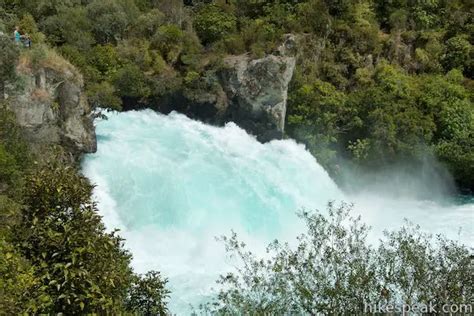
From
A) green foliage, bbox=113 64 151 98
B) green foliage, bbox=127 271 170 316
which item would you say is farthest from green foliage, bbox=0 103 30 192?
green foliage, bbox=113 64 151 98

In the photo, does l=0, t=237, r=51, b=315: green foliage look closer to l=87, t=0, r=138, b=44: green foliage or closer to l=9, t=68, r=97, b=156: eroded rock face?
l=9, t=68, r=97, b=156: eroded rock face

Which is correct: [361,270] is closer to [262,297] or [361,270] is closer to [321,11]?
[262,297]

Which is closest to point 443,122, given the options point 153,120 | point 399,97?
point 399,97

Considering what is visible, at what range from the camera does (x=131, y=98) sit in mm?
30203

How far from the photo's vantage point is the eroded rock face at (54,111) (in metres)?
19.4

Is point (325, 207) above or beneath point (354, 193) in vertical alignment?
beneath

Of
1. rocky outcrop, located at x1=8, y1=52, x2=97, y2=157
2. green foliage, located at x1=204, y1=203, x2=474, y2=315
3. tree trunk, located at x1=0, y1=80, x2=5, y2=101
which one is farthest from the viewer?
rocky outcrop, located at x1=8, y1=52, x2=97, y2=157

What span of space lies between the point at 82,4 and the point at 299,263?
3002 cm

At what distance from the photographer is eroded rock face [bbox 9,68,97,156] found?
19.4 metres

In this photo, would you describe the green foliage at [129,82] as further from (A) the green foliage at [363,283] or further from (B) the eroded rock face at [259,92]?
(A) the green foliage at [363,283]

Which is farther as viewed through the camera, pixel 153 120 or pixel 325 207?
pixel 153 120

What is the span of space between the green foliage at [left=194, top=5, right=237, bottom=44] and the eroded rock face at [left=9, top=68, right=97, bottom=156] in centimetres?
1363

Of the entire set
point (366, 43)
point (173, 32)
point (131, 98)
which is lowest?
point (131, 98)

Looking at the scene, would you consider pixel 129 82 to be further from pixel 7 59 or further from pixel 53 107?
pixel 7 59
